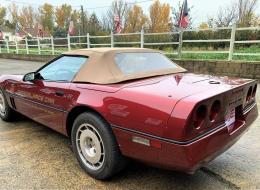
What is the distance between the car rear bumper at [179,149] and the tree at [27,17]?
77303 mm

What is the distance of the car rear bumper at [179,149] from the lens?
2199 mm

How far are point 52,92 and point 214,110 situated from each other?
201 cm

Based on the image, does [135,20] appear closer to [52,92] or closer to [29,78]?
[29,78]

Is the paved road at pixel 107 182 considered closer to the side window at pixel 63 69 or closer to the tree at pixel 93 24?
the side window at pixel 63 69

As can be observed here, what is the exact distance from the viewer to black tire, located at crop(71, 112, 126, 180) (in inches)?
106

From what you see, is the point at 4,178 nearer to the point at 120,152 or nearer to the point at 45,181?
the point at 45,181

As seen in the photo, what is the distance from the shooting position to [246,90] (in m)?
2.96

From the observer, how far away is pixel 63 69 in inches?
143

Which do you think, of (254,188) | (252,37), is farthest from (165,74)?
(252,37)

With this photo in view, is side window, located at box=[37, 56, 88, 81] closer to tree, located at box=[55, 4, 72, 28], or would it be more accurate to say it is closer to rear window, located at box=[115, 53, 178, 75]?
rear window, located at box=[115, 53, 178, 75]

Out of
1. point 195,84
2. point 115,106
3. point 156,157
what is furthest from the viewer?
point 195,84

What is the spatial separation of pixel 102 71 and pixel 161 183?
136cm

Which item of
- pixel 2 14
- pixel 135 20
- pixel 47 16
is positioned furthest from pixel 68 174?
pixel 2 14

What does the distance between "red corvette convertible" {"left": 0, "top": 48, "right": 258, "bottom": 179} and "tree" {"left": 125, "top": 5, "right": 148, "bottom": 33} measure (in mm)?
47007
